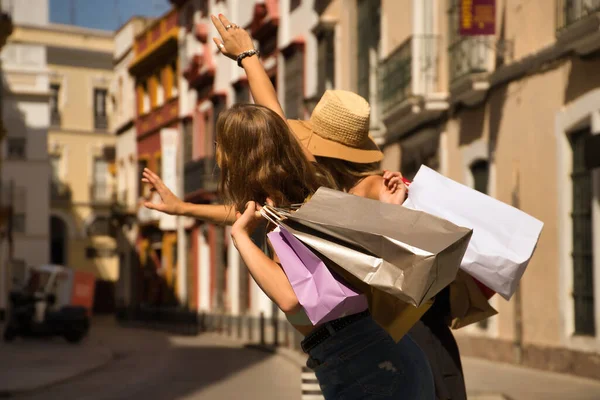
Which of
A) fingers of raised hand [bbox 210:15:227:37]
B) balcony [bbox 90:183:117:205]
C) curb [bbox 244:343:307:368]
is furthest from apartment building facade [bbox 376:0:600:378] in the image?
balcony [bbox 90:183:117:205]

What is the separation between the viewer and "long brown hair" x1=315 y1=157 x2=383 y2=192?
4.11m

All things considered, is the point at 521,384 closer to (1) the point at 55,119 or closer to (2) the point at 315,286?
Result: (2) the point at 315,286

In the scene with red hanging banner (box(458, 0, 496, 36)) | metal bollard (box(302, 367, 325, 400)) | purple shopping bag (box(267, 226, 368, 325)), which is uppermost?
red hanging banner (box(458, 0, 496, 36))

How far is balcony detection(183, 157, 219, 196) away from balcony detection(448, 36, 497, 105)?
19541 millimetres

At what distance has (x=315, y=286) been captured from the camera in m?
3.28

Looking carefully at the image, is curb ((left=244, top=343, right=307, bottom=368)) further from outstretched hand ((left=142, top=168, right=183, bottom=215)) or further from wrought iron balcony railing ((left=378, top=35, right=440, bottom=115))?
outstretched hand ((left=142, top=168, right=183, bottom=215))

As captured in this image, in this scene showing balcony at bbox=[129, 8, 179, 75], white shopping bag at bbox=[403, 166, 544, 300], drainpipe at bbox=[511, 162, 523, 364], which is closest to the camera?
white shopping bag at bbox=[403, 166, 544, 300]

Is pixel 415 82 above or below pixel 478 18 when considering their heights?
below

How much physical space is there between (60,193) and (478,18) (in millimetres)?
46552

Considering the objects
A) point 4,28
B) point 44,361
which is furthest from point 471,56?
point 4,28

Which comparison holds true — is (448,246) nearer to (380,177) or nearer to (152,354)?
(380,177)

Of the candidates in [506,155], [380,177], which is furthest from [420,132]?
[380,177]

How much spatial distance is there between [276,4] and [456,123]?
582 inches

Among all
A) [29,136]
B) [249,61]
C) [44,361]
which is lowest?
[44,361]
